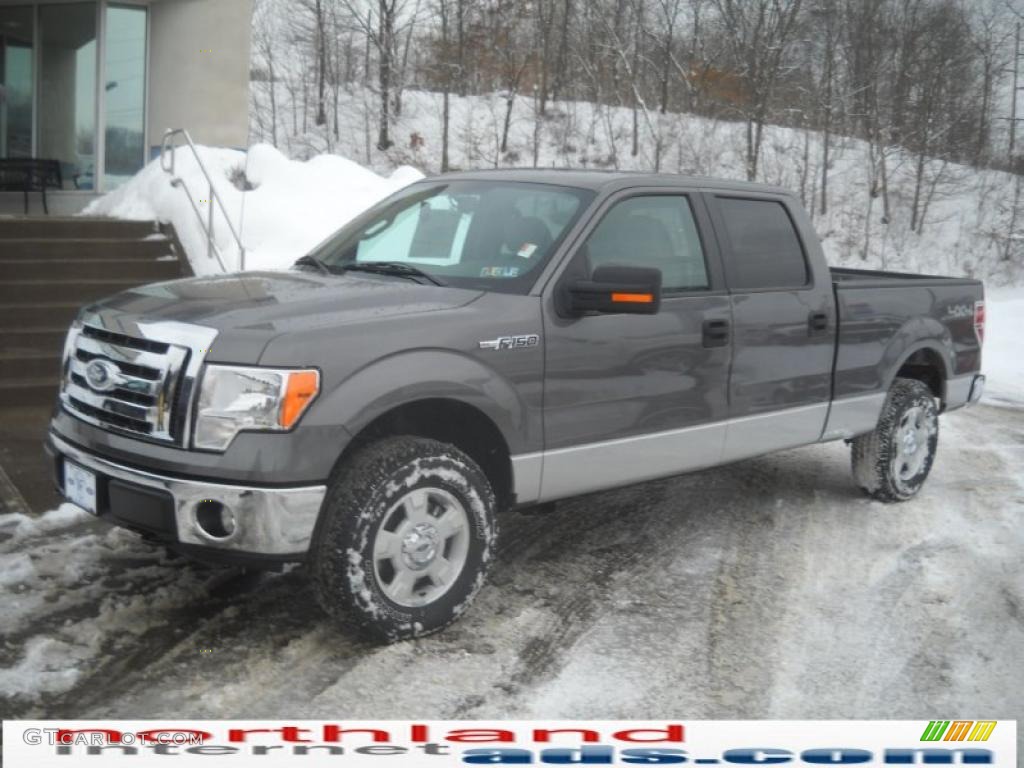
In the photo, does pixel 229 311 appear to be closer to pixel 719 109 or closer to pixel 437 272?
pixel 437 272

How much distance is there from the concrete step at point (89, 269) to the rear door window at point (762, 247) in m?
6.34

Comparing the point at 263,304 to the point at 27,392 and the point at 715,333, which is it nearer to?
the point at 715,333

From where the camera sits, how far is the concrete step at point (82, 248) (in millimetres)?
10203

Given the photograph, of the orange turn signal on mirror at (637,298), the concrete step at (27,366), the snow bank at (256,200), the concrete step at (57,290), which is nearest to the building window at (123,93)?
the snow bank at (256,200)

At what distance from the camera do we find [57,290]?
9812mm

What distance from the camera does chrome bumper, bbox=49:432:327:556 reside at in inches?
152

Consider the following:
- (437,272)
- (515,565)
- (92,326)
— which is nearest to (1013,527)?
(515,565)

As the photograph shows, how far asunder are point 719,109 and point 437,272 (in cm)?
3210

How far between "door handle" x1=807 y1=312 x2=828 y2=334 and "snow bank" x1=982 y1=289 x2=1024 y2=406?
20.1ft

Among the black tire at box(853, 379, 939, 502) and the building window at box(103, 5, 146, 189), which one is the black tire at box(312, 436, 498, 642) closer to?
the black tire at box(853, 379, 939, 502)

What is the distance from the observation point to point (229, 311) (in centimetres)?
412
